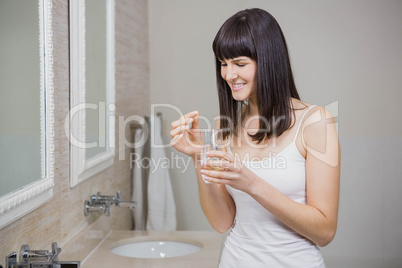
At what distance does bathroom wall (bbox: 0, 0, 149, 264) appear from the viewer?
3.84 ft

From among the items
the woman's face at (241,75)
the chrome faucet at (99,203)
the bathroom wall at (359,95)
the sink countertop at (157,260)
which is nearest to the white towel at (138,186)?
the sink countertop at (157,260)

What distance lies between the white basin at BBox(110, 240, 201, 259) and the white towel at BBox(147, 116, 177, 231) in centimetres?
47

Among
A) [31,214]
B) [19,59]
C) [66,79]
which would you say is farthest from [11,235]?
[66,79]

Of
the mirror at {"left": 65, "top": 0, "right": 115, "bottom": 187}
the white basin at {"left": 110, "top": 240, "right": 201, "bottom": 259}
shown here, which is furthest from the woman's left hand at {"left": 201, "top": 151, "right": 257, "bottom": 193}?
the white basin at {"left": 110, "top": 240, "right": 201, "bottom": 259}

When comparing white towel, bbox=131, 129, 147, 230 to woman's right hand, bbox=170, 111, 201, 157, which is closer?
woman's right hand, bbox=170, 111, 201, 157

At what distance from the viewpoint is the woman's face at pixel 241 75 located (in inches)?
48.3

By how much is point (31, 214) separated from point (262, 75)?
68 cm

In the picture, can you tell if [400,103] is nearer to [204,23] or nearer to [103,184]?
[204,23]

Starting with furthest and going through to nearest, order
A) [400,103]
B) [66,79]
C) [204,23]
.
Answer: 1. [204,23]
2. [400,103]
3. [66,79]

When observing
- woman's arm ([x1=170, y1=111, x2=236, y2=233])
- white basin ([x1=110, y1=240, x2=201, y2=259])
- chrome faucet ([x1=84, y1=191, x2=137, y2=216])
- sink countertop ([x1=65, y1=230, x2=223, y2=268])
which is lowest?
white basin ([x1=110, y1=240, x2=201, y2=259])

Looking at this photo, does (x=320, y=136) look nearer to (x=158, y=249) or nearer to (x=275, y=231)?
(x=275, y=231)

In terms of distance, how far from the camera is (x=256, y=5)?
2.39m

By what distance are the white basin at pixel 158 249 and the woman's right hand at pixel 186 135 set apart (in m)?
0.68

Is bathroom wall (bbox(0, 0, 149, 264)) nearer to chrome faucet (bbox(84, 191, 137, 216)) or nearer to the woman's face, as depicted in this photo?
chrome faucet (bbox(84, 191, 137, 216))
